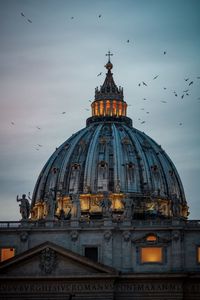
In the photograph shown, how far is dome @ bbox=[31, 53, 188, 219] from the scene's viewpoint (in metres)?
126

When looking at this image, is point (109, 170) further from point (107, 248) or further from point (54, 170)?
point (107, 248)

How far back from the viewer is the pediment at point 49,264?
95.6 m

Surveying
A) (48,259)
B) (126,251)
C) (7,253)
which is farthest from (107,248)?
(7,253)

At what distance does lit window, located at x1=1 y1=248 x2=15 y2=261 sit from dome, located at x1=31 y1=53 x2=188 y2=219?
21.9 metres

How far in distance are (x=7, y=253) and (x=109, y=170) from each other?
33.0 metres

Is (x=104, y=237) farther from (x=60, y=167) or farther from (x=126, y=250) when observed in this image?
(x=60, y=167)

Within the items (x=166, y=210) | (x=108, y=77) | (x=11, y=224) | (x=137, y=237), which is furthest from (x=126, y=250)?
(x=108, y=77)

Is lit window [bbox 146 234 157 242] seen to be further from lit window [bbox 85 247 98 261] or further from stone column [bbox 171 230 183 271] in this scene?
lit window [bbox 85 247 98 261]

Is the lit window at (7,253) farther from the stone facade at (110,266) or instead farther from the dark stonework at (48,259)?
the dark stonework at (48,259)

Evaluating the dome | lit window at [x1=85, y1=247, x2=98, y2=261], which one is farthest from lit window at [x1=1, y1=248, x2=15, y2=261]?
the dome

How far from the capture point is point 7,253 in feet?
329

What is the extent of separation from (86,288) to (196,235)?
35.9ft

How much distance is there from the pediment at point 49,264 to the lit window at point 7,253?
2961 millimetres

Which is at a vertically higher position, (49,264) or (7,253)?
(7,253)
